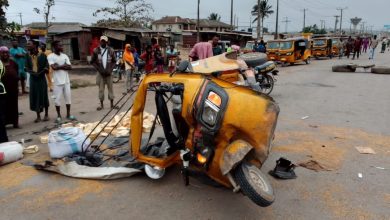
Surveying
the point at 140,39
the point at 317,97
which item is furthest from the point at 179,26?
the point at 317,97

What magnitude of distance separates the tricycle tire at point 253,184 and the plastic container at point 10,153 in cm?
343

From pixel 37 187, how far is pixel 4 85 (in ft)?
11.4

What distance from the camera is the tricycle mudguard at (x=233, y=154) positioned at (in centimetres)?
325

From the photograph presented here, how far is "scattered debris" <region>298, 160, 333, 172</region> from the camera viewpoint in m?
4.77

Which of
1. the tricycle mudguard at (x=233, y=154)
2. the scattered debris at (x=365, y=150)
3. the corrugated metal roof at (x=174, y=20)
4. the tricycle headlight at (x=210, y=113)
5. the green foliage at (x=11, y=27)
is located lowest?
the scattered debris at (x=365, y=150)

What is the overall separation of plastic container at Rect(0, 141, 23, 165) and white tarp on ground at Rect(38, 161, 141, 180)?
840mm

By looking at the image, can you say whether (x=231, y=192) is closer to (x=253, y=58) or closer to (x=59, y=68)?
(x=59, y=68)

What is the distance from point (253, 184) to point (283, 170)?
4.89 feet

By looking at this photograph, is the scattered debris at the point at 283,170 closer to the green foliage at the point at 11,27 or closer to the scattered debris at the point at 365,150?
the scattered debris at the point at 365,150

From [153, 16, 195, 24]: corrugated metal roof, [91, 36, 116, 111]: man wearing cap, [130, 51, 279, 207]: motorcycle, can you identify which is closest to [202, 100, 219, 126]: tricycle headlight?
[130, 51, 279, 207]: motorcycle

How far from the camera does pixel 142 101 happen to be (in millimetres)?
4195

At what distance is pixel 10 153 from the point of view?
16.5 ft

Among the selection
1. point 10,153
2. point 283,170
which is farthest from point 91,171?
point 283,170

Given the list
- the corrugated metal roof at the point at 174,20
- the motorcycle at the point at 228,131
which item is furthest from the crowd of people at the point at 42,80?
the corrugated metal roof at the point at 174,20
